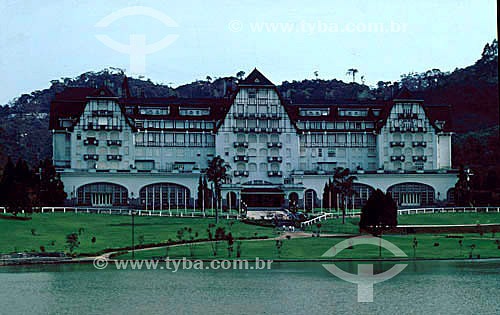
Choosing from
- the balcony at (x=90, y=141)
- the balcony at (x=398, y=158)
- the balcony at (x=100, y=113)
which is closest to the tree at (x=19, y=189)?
the balcony at (x=90, y=141)

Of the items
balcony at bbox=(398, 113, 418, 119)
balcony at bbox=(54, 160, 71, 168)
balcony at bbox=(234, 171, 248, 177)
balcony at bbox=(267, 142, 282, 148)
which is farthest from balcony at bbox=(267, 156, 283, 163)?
balcony at bbox=(54, 160, 71, 168)

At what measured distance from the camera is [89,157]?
418 ft

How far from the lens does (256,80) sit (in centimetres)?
12888

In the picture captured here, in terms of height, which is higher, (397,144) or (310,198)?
(397,144)

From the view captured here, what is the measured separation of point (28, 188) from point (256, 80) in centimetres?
4514

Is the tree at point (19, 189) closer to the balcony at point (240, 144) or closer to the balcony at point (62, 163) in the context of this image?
the balcony at point (62, 163)

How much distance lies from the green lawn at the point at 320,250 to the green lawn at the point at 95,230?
5747 mm

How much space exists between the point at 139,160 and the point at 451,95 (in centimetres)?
9527

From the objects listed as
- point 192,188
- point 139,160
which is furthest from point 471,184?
point 139,160

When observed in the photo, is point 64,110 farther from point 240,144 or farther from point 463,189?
point 463,189

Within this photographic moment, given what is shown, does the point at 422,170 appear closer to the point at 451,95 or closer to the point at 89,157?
the point at 89,157

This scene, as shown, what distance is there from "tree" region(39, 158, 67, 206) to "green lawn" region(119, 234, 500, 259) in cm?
3837

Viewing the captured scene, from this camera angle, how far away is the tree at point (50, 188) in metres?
106

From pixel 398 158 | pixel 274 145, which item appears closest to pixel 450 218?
pixel 398 158
